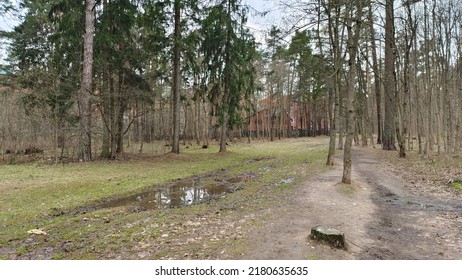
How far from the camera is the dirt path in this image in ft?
13.9

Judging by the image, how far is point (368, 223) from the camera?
558 centimetres

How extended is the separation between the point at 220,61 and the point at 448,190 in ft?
49.0

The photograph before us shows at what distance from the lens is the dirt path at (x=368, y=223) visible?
13.9ft

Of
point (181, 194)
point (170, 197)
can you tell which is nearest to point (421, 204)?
point (181, 194)

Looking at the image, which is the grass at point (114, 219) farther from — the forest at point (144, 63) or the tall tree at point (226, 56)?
the tall tree at point (226, 56)

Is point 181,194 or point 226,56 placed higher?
point 226,56

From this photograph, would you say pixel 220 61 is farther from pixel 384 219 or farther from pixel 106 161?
pixel 384 219

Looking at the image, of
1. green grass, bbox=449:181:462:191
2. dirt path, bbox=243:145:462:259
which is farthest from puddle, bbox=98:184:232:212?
green grass, bbox=449:181:462:191

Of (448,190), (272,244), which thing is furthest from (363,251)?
(448,190)

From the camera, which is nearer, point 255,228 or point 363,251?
point 363,251

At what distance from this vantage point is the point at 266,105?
42.1 metres

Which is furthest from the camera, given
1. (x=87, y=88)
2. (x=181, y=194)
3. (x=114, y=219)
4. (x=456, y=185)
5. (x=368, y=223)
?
(x=87, y=88)

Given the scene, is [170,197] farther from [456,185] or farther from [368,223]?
[456,185]

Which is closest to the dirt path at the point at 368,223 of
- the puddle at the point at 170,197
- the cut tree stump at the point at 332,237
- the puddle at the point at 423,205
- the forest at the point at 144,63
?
the puddle at the point at 423,205
